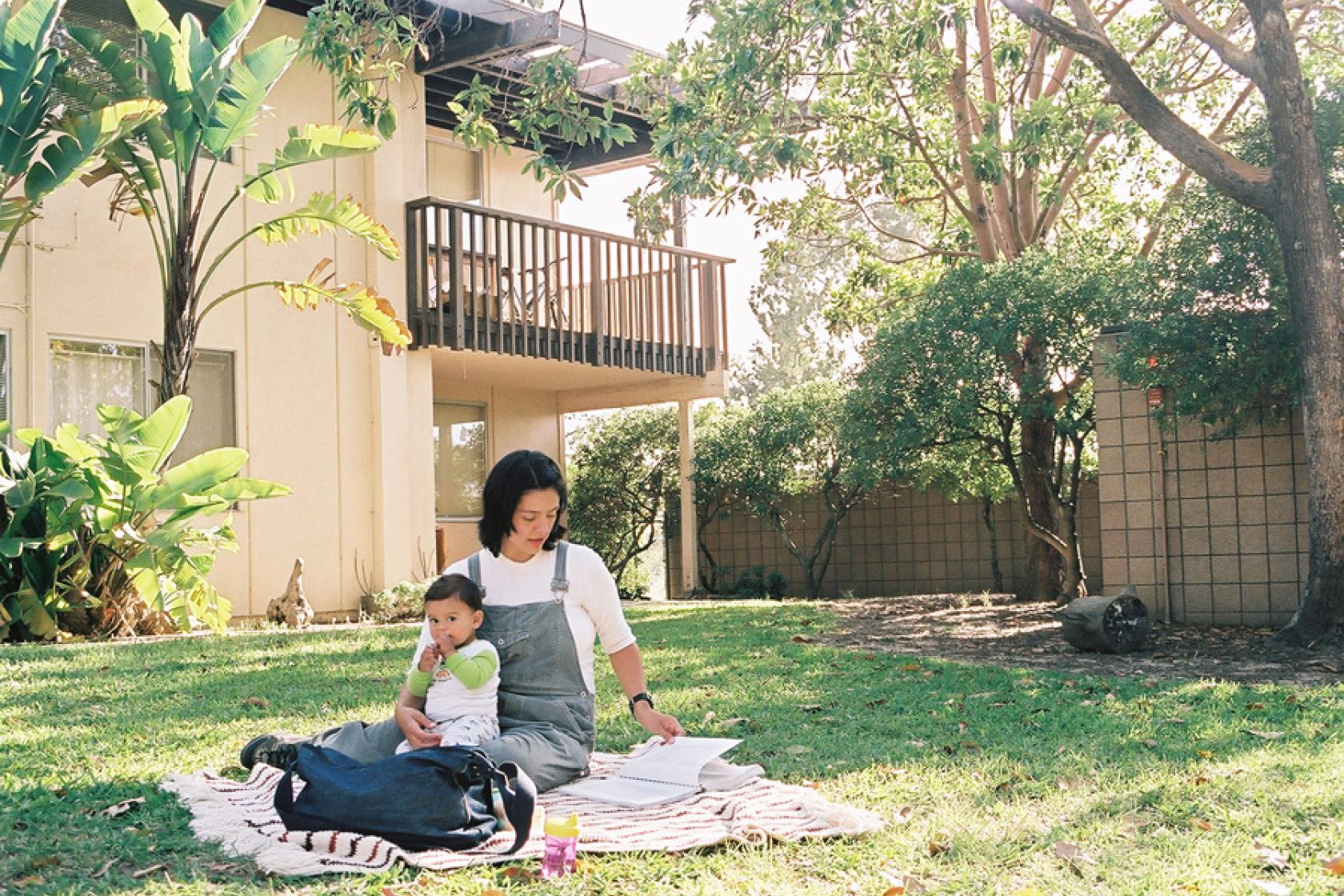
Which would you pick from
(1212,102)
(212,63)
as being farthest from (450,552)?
(1212,102)

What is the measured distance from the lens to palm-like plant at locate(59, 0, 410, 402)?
9.83 meters

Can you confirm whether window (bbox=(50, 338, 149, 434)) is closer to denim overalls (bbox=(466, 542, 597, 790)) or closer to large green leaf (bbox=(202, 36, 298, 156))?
large green leaf (bbox=(202, 36, 298, 156))

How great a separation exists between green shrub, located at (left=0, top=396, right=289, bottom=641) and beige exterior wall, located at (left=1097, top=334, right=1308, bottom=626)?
661 cm

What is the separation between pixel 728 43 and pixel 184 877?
24.1 ft

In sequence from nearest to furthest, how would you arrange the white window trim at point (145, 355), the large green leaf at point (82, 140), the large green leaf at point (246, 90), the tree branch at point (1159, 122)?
the tree branch at point (1159, 122)
the large green leaf at point (82, 140)
the large green leaf at point (246, 90)
the white window trim at point (145, 355)

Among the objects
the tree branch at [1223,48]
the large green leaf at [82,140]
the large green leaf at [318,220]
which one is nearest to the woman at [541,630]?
the large green leaf at [82,140]

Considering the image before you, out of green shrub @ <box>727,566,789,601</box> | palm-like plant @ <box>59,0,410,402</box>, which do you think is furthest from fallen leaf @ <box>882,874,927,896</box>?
green shrub @ <box>727,566,789,601</box>

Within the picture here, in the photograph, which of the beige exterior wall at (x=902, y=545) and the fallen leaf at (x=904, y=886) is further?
the beige exterior wall at (x=902, y=545)

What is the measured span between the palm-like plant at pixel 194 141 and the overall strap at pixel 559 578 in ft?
22.3

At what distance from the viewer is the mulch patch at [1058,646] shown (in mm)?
7883

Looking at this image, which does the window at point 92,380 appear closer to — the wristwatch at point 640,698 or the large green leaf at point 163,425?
the large green leaf at point 163,425

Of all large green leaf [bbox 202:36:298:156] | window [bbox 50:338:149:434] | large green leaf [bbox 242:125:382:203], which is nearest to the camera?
large green leaf [bbox 202:36:298:156]

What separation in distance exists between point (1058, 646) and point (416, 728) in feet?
21.0

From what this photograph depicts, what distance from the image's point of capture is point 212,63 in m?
9.85
